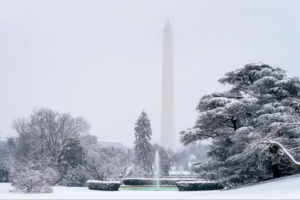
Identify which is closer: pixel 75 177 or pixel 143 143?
pixel 75 177

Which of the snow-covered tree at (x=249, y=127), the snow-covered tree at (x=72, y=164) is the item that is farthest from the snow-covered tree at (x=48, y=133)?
the snow-covered tree at (x=249, y=127)

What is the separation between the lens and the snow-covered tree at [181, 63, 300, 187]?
619 inches

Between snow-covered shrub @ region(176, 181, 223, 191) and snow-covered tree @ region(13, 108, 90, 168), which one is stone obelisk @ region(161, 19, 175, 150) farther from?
snow-covered shrub @ region(176, 181, 223, 191)

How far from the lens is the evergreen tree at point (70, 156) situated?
28.9m

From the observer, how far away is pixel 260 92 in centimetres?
1823

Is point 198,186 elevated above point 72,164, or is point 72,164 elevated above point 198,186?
point 72,164

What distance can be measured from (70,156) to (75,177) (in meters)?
2.08

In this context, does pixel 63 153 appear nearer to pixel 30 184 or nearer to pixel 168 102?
pixel 30 184

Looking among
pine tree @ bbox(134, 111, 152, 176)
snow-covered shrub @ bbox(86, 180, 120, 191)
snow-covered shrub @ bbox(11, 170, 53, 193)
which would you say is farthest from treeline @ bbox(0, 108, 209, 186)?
snow-covered shrub @ bbox(11, 170, 53, 193)

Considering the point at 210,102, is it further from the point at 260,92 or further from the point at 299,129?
the point at 299,129

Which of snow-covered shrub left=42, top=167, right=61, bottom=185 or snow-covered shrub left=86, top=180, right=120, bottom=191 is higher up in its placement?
snow-covered shrub left=42, top=167, right=61, bottom=185

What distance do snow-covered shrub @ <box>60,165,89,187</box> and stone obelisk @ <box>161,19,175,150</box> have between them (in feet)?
122

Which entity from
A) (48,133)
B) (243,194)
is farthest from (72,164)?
(243,194)

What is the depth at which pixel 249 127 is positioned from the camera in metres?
16.0
